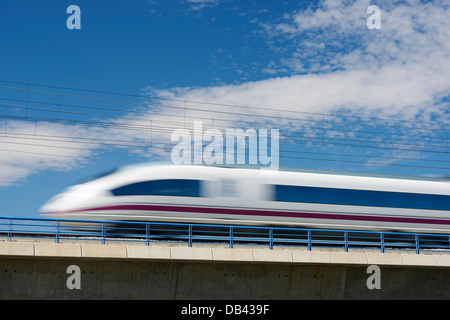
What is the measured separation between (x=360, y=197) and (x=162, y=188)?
24.7ft

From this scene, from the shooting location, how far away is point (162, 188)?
17734mm

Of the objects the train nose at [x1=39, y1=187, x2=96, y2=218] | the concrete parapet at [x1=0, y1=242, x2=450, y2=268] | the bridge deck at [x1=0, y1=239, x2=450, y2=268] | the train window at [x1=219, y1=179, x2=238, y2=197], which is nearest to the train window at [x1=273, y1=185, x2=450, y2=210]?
the train window at [x1=219, y1=179, x2=238, y2=197]

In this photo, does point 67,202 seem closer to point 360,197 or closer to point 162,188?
point 162,188

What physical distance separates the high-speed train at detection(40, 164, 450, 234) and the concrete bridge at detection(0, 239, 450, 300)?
3.36 meters

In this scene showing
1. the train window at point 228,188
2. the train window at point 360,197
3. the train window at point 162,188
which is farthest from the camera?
the train window at point 360,197

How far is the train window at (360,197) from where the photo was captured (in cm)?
1927

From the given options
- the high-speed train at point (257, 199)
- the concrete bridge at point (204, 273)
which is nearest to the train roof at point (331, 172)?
the high-speed train at point (257, 199)

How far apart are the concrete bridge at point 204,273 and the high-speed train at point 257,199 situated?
3356 millimetres

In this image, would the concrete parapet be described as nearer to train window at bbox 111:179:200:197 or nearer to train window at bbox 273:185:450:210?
train window at bbox 111:179:200:197

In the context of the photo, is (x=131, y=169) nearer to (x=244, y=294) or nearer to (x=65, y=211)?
(x=65, y=211)

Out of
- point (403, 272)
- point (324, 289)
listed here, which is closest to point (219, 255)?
point (324, 289)

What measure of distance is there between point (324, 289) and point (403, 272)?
101 inches

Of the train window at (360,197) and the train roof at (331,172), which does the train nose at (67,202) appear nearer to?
the train roof at (331,172)

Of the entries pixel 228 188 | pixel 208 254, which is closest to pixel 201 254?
pixel 208 254
